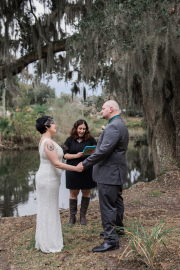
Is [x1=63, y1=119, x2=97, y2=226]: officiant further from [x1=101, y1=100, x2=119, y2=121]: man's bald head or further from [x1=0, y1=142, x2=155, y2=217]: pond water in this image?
[x1=0, y1=142, x2=155, y2=217]: pond water

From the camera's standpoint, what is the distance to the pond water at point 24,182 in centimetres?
627

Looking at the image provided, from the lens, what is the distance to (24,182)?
344 inches

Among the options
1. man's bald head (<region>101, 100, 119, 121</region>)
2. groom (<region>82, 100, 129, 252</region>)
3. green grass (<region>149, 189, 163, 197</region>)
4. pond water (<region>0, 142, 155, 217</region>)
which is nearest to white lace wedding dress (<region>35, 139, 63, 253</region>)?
groom (<region>82, 100, 129, 252</region>)

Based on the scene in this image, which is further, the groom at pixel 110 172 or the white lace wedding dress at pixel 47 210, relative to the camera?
the white lace wedding dress at pixel 47 210

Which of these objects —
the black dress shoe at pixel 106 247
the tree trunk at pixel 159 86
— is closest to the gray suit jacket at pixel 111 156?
the black dress shoe at pixel 106 247

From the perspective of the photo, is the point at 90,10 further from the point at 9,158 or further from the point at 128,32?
the point at 9,158

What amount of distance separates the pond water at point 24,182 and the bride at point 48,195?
10.1ft

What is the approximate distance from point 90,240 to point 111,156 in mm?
Result: 1197

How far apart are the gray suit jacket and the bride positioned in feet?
1.33

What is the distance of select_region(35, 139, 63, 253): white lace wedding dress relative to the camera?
290 cm

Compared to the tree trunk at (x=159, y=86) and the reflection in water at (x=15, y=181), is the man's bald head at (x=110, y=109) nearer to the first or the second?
the tree trunk at (x=159, y=86)

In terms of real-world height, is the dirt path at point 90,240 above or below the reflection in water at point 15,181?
above

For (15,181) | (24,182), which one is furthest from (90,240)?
(15,181)

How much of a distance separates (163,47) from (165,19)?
542 mm
